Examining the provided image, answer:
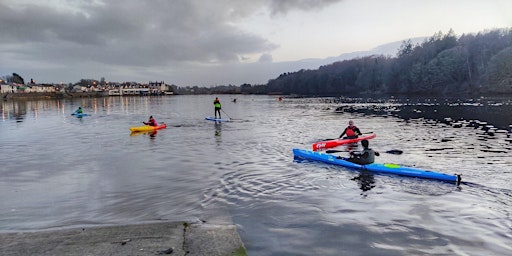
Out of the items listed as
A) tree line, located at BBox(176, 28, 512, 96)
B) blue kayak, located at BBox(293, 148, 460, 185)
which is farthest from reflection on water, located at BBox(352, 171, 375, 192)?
tree line, located at BBox(176, 28, 512, 96)

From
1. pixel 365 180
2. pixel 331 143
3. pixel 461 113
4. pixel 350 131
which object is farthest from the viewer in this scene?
pixel 461 113

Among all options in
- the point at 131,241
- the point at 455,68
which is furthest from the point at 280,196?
the point at 455,68

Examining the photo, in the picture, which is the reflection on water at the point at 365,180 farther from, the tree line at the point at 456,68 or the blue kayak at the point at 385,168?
the tree line at the point at 456,68

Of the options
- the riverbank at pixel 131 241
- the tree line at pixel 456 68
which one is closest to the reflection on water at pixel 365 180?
the riverbank at pixel 131 241

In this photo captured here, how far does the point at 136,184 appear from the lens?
1455 cm

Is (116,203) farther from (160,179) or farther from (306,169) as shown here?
(306,169)

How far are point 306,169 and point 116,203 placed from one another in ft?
27.9

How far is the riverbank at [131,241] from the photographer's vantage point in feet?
24.4

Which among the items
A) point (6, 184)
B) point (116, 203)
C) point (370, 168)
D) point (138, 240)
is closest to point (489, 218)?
point (370, 168)

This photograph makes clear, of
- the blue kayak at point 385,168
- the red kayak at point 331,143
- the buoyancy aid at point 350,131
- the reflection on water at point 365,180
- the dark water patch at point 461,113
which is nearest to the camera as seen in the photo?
the reflection on water at point 365,180

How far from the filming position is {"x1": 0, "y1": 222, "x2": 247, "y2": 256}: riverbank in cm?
745

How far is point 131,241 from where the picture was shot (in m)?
7.86

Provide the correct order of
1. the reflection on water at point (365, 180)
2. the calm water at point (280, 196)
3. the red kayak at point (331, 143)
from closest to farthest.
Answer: the calm water at point (280, 196), the reflection on water at point (365, 180), the red kayak at point (331, 143)

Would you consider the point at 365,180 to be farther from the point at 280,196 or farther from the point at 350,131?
the point at 350,131
